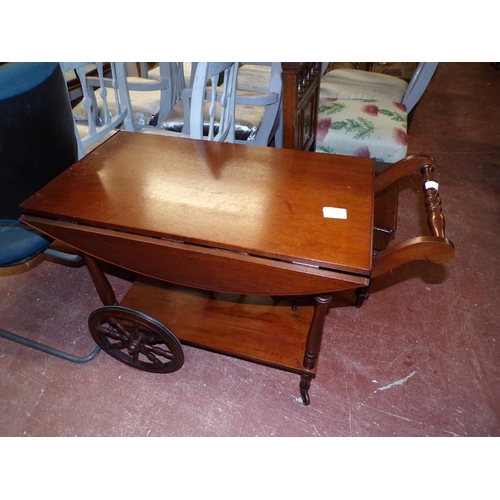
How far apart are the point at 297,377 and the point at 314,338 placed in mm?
336

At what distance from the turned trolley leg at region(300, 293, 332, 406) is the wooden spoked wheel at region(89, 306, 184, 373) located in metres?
0.41

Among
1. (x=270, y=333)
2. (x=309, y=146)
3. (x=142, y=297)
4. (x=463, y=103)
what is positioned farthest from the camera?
(x=463, y=103)

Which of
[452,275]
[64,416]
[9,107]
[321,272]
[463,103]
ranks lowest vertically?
[64,416]

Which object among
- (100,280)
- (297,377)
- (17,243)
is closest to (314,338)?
(297,377)

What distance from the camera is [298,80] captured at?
1517 mm

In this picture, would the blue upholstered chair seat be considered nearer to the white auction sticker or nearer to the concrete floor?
the concrete floor

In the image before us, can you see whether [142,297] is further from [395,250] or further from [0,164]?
[395,250]

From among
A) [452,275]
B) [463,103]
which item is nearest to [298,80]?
[452,275]

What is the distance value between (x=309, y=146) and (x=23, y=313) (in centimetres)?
159

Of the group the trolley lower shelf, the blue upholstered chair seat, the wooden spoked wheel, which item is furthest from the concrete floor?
the blue upholstered chair seat

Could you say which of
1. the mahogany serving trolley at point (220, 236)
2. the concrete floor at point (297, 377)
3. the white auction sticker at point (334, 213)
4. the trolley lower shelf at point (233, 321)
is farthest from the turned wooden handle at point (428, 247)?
Result: the concrete floor at point (297, 377)

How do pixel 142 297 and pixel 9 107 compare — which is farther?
pixel 142 297

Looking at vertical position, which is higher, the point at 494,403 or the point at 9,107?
the point at 9,107

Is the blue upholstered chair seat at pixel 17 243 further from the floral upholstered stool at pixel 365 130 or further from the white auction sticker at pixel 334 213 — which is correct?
the floral upholstered stool at pixel 365 130
